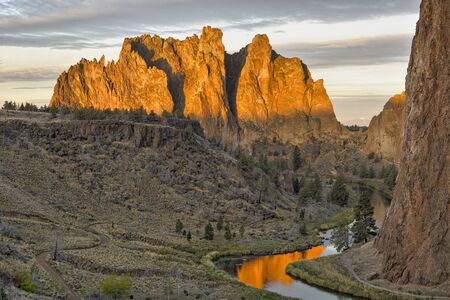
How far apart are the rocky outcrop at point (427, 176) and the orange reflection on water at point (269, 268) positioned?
14.7 m

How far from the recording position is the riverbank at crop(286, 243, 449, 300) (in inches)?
2331

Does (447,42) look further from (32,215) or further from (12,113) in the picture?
(12,113)

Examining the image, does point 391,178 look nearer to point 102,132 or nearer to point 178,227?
point 102,132

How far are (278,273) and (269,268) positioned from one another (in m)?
3.19

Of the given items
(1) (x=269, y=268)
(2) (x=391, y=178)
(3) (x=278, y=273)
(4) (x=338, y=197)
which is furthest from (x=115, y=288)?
(2) (x=391, y=178)

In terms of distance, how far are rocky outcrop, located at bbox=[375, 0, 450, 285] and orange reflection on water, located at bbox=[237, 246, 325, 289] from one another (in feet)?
48.3

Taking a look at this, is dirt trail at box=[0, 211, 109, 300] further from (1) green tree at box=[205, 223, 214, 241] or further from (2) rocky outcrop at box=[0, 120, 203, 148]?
(2) rocky outcrop at box=[0, 120, 203, 148]

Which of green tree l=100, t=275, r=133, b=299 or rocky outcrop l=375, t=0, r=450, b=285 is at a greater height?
rocky outcrop l=375, t=0, r=450, b=285

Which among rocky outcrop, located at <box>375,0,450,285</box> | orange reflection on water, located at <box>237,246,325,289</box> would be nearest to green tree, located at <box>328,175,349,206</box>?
orange reflection on water, located at <box>237,246,325,289</box>

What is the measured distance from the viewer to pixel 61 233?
79625 millimetres

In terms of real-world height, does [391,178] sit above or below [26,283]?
below

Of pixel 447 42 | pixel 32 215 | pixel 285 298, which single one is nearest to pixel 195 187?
pixel 32 215

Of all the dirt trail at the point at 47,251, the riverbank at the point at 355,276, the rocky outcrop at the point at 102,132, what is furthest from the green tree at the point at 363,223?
the rocky outcrop at the point at 102,132

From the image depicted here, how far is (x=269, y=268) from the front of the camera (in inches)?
3105
